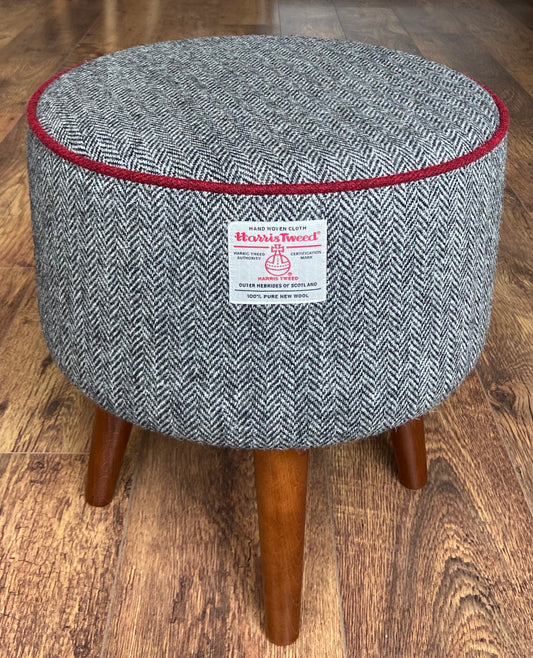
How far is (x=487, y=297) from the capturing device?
87 cm

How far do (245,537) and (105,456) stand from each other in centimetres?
19

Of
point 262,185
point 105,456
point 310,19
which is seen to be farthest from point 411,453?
point 310,19

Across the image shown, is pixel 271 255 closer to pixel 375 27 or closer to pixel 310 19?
pixel 375 27

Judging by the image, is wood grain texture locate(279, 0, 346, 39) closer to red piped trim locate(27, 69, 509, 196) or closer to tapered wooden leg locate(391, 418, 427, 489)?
tapered wooden leg locate(391, 418, 427, 489)

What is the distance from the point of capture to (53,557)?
3.21ft

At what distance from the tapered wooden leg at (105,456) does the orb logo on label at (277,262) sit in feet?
1.19

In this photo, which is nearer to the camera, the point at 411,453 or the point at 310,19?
the point at 411,453

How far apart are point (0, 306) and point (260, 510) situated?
80cm

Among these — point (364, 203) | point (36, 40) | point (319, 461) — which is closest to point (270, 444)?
point (364, 203)

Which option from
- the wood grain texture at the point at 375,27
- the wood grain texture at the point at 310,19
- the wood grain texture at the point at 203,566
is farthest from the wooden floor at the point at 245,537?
the wood grain texture at the point at 310,19

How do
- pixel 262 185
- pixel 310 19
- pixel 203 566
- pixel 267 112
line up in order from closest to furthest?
pixel 262 185
pixel 267 112
pixel 203 566
pixel 310 19

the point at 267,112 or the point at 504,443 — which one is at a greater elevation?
the point at 267,112

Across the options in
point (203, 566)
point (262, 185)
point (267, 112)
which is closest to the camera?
point (262, 185)

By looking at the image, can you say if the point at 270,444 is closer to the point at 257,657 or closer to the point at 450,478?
the point at 257,657
